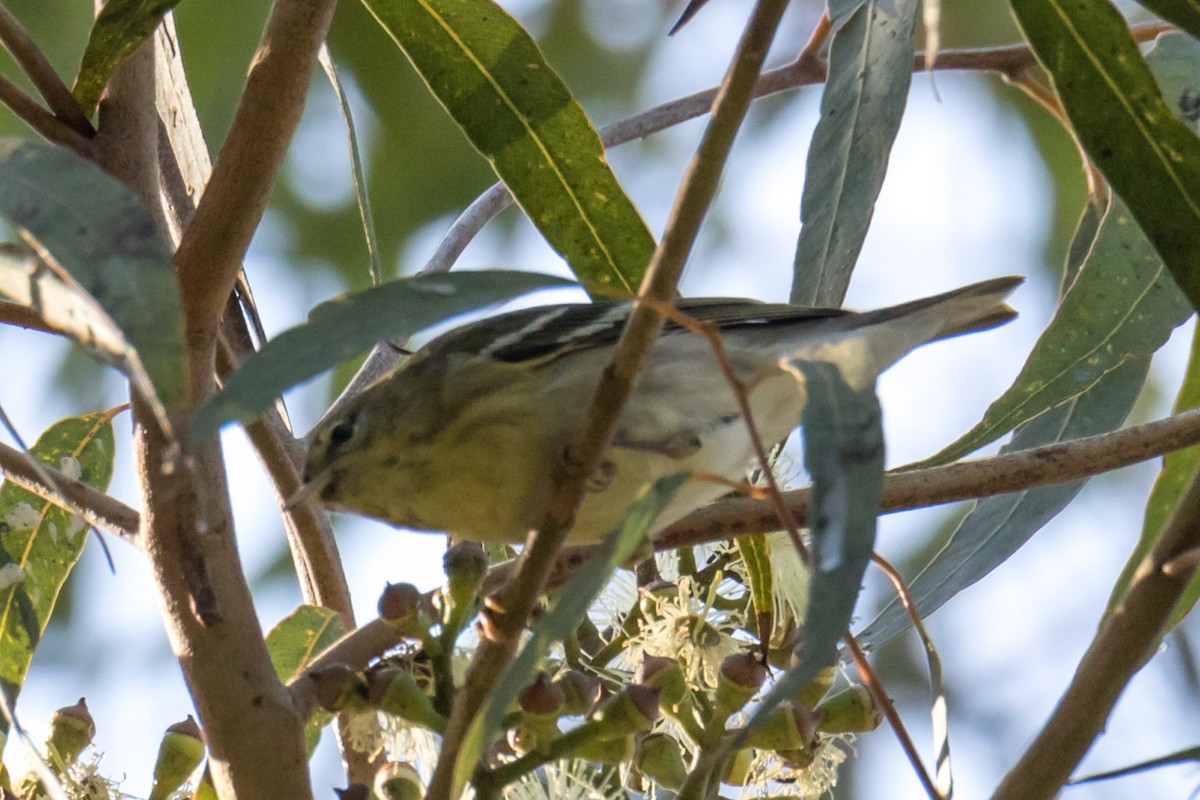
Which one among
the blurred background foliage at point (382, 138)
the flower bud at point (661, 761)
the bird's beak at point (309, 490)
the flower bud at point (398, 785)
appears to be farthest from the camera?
the blurred background foliage at point (382, 138)

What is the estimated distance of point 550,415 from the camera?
5.77 ft


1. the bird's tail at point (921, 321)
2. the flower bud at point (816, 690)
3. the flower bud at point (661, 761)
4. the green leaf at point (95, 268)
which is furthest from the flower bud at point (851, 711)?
the green leaf at point (95, 268)

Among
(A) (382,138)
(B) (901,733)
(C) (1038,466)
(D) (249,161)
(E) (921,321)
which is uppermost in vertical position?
(A) (382,138)

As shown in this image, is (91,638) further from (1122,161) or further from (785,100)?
(1122,161)

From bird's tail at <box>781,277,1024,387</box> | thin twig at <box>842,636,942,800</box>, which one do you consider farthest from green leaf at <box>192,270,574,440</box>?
bird's tail at <box>781,277,1024,387</box>

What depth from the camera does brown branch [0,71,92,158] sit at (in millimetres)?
1630

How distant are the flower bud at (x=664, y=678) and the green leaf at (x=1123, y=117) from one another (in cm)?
65

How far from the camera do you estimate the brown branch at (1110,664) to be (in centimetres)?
134

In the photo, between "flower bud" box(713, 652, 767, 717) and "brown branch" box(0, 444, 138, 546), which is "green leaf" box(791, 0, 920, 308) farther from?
"brown branch" box(0, 444, 138, 546)

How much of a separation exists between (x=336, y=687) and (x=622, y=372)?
50 centimetres

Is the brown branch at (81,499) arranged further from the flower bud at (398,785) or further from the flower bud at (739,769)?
the flower bud at (739,769)

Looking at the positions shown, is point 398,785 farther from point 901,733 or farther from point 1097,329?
point 1097,329

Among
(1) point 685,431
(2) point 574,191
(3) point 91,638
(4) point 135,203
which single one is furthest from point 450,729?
(3) point 91,638

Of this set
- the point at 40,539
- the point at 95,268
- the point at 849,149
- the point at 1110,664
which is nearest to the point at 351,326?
the point at 95,268
